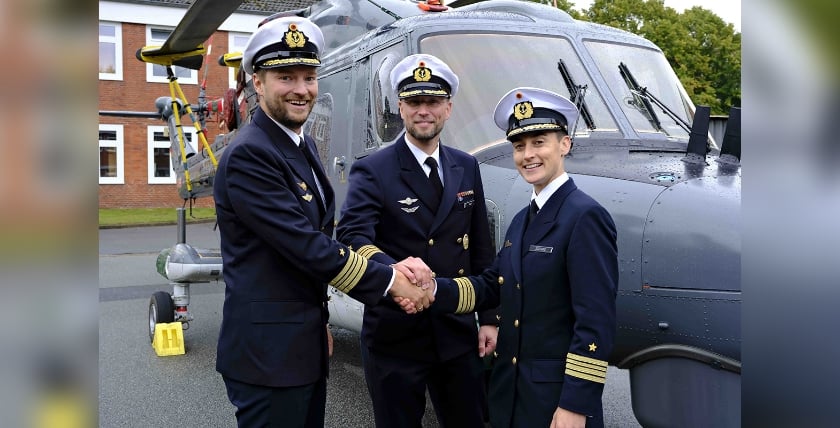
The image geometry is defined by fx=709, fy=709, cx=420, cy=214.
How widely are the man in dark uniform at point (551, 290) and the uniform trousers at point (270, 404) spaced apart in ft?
2.23

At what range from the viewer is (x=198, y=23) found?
18.6 ft

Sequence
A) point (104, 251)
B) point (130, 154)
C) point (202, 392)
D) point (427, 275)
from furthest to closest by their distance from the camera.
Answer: point (130, 154)
point (104, 251)
point (202, 392)
point (427, 275)

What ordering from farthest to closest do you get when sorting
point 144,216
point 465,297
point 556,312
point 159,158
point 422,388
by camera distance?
point 159,158 → point 144,216 → point 422,388 → point 465,297 → point 556,312

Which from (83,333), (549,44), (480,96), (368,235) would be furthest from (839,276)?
(549,44)

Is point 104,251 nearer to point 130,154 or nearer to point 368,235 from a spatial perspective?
point 130,154

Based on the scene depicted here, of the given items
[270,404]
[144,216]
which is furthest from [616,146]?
[144,216]

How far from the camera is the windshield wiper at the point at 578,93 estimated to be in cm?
380

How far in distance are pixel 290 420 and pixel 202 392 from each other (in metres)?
3.44

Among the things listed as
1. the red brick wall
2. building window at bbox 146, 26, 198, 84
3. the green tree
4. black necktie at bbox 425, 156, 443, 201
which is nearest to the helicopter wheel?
black necktie at bbox 425, 156, 443, 201

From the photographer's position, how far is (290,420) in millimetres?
2457

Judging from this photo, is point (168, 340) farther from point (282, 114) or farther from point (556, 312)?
point (556, 312)

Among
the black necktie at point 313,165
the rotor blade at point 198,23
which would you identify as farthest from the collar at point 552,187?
the rotor blade at point 198,23

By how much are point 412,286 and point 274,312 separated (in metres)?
0.51

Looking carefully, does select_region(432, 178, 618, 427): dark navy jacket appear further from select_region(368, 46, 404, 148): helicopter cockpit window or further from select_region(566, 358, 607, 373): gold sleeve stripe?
select_region(368, 46, 404, 148): helicopter cockpit window
